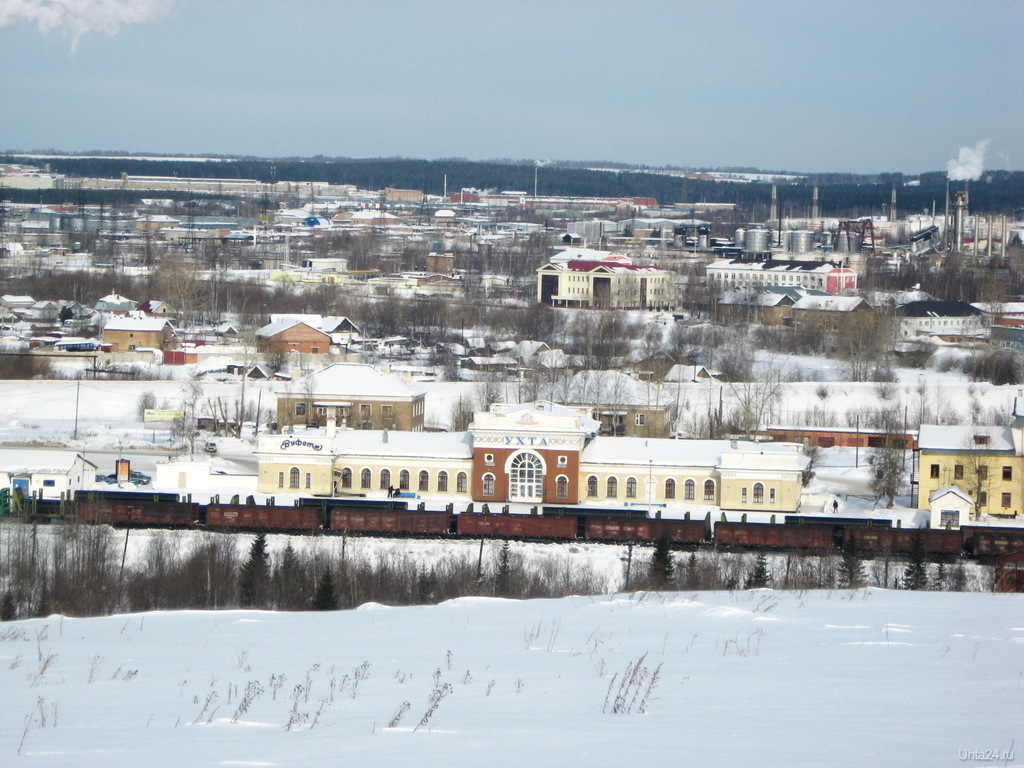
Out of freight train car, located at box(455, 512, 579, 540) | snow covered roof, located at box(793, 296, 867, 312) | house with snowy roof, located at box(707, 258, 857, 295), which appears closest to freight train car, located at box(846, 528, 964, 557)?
freight train car, located at box(455, 512, 579, 540)

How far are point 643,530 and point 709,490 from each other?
2.80 metres

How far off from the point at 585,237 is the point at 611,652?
88.9 meters

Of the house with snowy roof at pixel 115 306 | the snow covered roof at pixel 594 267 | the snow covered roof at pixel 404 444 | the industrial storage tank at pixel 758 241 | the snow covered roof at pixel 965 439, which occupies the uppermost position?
the industrial storage tank at pixel 758 241

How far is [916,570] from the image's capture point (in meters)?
17.0

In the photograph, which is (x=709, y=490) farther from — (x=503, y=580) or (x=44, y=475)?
(x=44, y=475)

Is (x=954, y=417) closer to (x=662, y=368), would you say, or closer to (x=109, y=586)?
(x=662, y=368)

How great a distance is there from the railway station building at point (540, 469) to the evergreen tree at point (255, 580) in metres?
6.95

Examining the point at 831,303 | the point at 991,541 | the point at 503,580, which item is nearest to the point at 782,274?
the point at 831,303

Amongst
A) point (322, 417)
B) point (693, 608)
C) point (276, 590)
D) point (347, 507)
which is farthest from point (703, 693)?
point (322, 417)

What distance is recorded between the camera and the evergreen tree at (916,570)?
16.5 m

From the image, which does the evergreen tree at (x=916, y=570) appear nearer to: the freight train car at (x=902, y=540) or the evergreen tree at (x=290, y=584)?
the freight train car at (x=902, y=540)

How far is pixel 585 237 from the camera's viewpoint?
9606 centimetres

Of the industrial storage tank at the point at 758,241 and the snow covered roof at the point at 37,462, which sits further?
the industrial storage tank at the point at 758,241

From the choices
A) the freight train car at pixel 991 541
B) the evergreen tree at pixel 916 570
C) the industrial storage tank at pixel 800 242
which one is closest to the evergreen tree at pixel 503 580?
the evergreen tree at pixel 916 570
